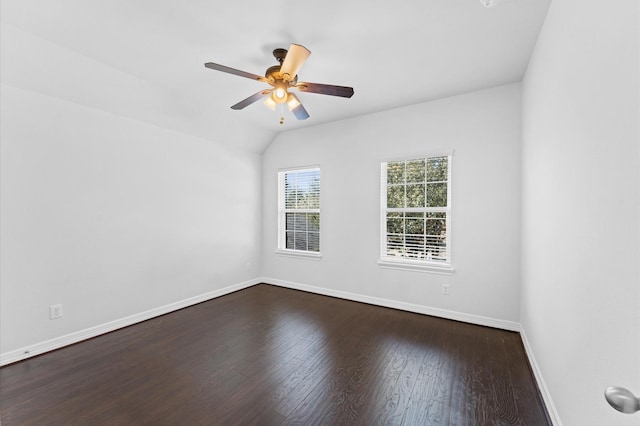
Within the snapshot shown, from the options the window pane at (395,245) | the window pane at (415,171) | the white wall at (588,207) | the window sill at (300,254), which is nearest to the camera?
the white wall at (588,207)

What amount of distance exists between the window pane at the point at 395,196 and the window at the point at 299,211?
1.21 m

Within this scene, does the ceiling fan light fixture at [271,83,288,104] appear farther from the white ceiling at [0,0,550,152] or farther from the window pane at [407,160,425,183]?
the window pane at [407,160,425,183]

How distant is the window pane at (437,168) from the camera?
11.6 feet

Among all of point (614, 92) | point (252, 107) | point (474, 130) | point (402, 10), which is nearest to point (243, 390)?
point (614, 92)

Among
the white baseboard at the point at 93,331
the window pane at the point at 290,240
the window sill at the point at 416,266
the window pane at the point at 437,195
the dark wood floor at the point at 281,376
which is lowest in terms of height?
the dark wood floor at the point at 281,376

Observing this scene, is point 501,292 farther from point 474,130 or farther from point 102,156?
point 102,156

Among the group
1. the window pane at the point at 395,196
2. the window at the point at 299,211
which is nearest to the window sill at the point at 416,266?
the window pane at the point at 395,196

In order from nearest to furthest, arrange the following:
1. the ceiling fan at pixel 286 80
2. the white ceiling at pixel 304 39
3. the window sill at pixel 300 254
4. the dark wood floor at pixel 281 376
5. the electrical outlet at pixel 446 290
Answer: the dark wood floor at pixel 281 376 → the white ceiling at pixel 304 39 → the ceiling fan at pixel 286 80 → the electrical outlet at pixel 446 290 → the window sill at pixel 300 254

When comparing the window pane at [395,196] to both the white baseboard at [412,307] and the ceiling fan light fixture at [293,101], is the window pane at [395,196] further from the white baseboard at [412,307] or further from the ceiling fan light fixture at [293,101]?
the ceiling fan light fixture at [293,101]

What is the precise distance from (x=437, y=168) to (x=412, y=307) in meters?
1.86

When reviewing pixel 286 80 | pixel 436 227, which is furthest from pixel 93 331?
pixel 436 227

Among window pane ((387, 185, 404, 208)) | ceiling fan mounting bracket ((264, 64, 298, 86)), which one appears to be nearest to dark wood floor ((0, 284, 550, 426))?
window pane ((387, 185, 404, 208))

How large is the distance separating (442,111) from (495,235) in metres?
1.64

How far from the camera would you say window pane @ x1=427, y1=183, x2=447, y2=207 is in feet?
11.6
